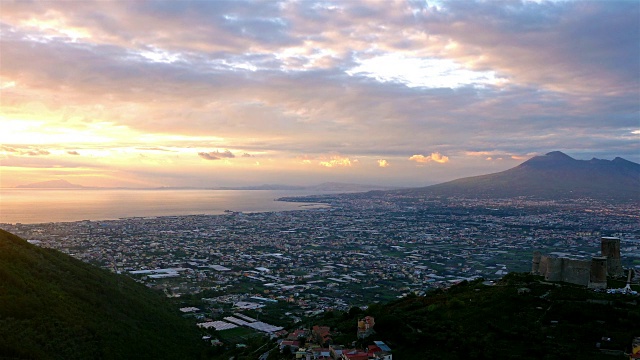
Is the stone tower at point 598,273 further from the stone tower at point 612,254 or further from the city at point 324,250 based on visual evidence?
the city at point 324,250

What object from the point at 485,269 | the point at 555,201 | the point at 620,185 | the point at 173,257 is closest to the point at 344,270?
the point at 485,269

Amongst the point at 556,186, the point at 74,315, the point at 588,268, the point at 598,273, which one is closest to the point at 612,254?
the point at 588,268

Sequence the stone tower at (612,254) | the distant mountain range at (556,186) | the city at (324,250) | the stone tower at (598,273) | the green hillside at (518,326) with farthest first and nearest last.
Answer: the distant mountain range at (556,186)
the city at (324,250)
the stone tower at (612,254)
the stone tower at (598,273)
the green hillside at (518,326)

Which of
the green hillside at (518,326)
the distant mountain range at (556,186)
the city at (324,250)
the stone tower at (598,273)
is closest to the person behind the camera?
the green hillside at (518,326)

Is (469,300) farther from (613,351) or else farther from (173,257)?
(173,257)

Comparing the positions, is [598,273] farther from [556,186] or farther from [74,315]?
[556,186]

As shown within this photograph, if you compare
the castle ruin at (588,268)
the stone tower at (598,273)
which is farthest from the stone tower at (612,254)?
the stone tower at (598,273)

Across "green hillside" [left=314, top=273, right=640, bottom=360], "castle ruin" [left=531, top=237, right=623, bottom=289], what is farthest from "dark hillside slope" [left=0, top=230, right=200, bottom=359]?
"castle ruin" [left=531, top=237, right=623, bottom=289]
